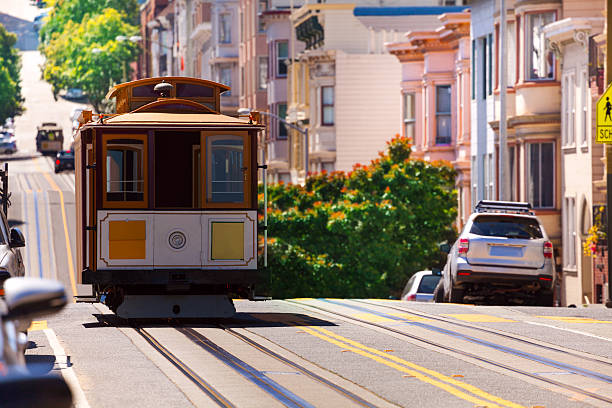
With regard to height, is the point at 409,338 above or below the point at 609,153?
below

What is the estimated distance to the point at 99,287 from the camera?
20.2m

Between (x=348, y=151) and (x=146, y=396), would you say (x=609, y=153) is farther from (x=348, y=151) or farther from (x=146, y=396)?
(x=348, y=151)

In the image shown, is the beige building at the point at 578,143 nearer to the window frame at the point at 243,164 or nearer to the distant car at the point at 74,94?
the window frame at the point at 243,164

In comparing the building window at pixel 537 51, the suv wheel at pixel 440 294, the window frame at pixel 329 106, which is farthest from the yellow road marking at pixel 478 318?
the window frame at pixel 329 106

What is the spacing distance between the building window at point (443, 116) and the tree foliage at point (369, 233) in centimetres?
464

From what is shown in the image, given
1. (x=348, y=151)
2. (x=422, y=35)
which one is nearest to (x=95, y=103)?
(x=348, y=151)

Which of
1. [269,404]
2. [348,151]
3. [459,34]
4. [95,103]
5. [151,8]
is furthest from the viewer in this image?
[151,8]

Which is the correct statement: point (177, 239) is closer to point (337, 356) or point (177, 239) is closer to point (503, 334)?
point (503, 334)

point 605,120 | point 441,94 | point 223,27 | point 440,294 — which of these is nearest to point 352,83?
point 441,94

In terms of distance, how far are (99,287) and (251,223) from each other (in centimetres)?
226

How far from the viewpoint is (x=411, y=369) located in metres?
14.1

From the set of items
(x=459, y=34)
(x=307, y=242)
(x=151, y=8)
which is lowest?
(x=307, y=242)

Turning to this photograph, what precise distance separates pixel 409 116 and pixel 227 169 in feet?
124

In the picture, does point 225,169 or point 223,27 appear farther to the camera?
point 223,27
